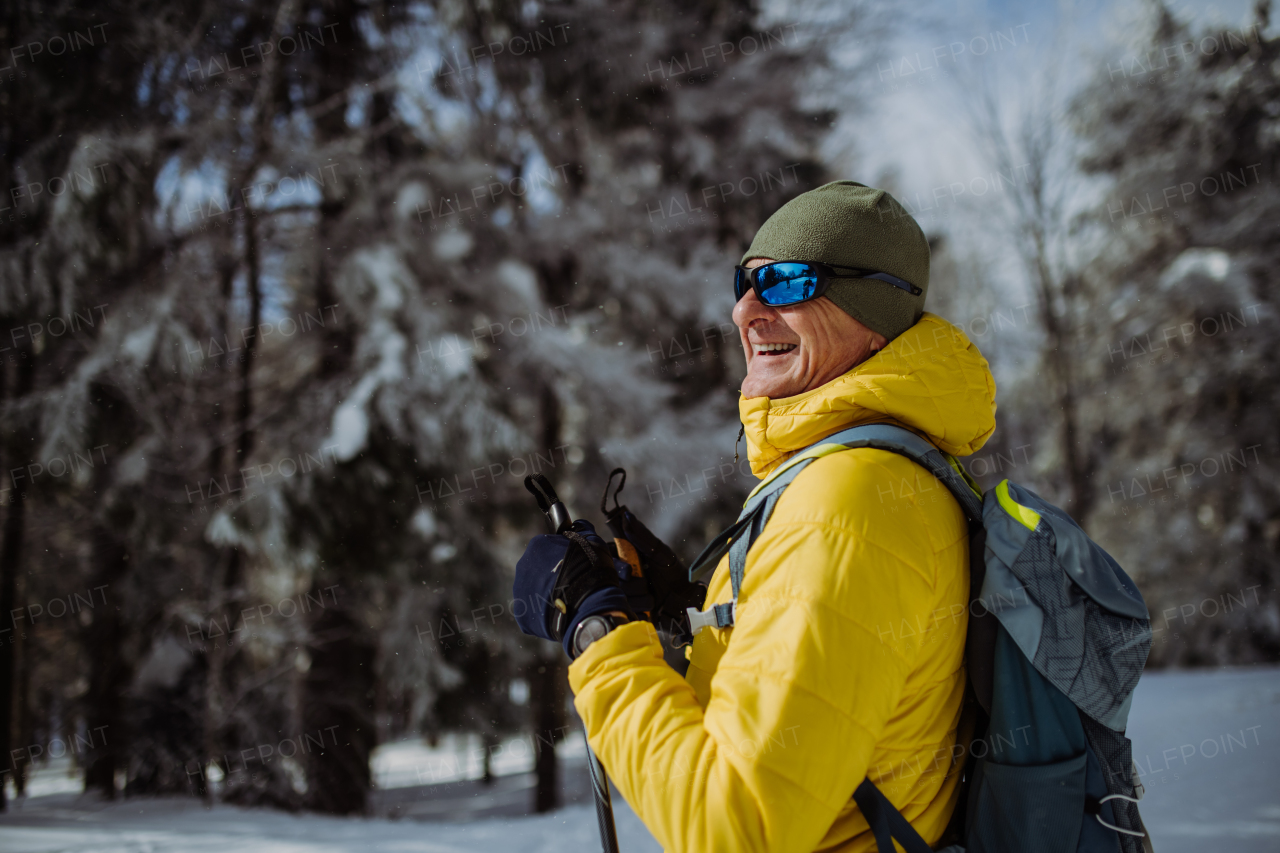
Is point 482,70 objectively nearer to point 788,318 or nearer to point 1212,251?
point 788,318

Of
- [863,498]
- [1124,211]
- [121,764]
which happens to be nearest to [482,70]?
[121,764]

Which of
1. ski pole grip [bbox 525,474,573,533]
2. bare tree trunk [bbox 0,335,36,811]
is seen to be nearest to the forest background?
bare tree trunk [bbox 0,335,36,811]

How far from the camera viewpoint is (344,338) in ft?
23.0

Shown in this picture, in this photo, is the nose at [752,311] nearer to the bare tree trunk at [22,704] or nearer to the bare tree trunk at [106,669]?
the bare tree trunk at [106,669]

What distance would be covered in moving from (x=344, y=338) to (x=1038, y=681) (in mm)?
6998

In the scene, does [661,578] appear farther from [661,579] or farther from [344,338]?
[344,338]

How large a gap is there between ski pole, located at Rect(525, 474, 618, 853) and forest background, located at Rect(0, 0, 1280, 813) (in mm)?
4660

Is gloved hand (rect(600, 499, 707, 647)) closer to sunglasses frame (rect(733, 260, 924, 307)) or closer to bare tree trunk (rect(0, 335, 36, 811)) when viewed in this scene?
sunglasses frame (rect(733, 260, 924, 307))

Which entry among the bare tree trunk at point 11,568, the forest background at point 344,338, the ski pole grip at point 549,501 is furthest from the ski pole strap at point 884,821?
the bare tree trunk at point 11,568

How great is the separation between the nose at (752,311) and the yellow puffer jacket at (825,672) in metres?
0.25

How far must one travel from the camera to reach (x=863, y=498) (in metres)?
1.06

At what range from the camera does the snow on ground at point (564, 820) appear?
3980 mm

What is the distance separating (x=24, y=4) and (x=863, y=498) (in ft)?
27.4

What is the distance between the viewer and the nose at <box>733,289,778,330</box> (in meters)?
1.46
